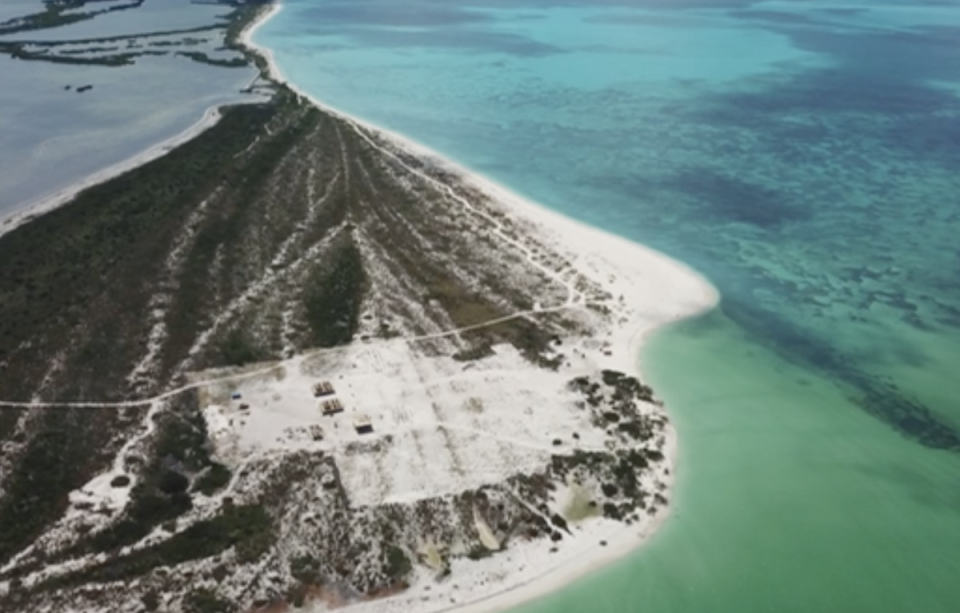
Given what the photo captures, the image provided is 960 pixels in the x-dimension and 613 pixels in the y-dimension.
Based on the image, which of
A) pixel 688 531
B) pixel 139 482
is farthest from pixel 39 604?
pixel 688 531

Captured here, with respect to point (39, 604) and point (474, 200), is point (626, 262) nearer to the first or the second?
point (474, 200)

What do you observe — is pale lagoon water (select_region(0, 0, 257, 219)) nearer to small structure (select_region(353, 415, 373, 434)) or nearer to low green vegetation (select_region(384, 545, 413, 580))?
small structure (select_region(353, 415, 373, 434))

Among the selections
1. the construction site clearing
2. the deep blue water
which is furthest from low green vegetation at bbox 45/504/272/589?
the deep blue water

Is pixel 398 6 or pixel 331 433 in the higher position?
pixel 398 6

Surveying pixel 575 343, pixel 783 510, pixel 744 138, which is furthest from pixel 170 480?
pixel 744 138

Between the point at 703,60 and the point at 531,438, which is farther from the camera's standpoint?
the point at 703,60

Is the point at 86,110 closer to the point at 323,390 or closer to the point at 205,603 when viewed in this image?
the point at 323,390
